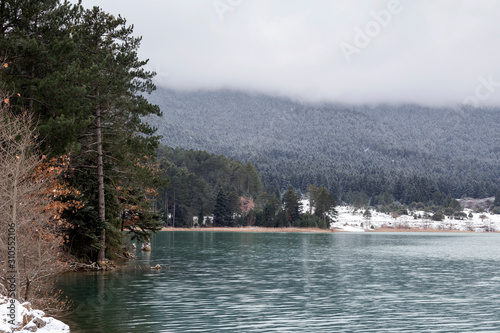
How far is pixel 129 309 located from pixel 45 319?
852cm

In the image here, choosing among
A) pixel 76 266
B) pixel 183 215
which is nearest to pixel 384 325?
pixel 76 266

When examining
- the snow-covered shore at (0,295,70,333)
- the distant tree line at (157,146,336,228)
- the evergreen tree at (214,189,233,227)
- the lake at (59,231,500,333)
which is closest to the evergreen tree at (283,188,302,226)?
the distant tree line at (157,146,336,228)

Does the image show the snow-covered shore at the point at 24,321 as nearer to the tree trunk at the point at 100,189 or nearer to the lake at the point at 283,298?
the lake at the point at 283,298

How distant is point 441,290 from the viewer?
36.2 meters

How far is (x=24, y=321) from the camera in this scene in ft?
59.6

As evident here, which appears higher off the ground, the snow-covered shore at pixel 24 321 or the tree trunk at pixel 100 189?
the tree trunk at pixel 100 189

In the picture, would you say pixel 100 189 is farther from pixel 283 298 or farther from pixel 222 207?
pixel 222 207

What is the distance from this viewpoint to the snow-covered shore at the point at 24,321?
17.5 meters

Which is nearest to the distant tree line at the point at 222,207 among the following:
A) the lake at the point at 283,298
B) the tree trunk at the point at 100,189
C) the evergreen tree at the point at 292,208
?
the evergreen tree at the point at 292,208

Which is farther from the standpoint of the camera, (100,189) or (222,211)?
(222,211)

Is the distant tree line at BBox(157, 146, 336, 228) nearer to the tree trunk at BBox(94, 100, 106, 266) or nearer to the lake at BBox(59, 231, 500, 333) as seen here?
the lake at BBox(59, 231, 500, 333)

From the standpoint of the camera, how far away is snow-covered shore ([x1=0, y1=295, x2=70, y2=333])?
17.5m

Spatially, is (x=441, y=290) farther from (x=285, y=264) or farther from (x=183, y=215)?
(x=183, y=215)

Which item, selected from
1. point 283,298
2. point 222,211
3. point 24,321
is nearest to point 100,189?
point 283,298
